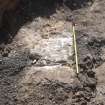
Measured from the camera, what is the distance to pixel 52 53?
385 cm

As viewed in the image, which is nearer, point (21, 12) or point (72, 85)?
point (72, 85)

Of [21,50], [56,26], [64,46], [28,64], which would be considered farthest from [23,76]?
[56,26]

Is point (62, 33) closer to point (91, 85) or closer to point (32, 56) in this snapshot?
point (32, 56)

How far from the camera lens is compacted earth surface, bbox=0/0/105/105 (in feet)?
11.0

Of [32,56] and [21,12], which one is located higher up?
[21,12]

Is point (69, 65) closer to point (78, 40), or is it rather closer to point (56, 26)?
point (78, 40)

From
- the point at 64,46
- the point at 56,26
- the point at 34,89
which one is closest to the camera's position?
the point at 34,89

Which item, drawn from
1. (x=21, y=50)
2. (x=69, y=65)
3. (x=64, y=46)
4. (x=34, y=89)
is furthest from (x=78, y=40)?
(x=34, y=89)

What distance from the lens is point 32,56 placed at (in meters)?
3.80

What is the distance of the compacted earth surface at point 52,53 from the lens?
3.34m

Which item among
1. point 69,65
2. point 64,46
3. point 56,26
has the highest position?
point 56,26

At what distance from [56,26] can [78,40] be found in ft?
1.45

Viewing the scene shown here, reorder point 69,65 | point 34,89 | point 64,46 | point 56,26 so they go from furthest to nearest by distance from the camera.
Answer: point 56,26, point 64,46, point 69,65, point 34,89

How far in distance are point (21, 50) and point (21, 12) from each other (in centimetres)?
80
